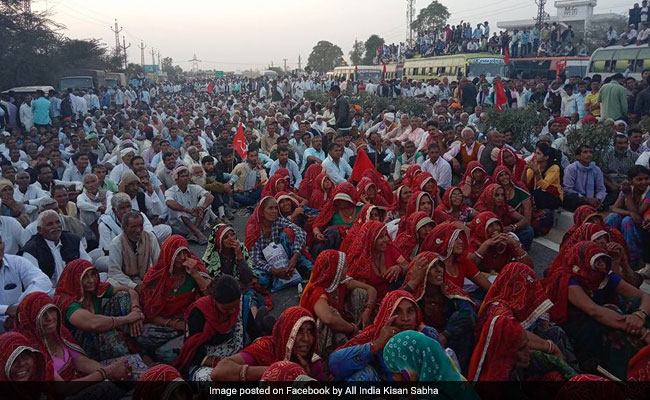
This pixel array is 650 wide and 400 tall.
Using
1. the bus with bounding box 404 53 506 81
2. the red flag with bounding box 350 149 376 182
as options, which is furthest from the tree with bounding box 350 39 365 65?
the red flag with bounding box 350 149 376 182

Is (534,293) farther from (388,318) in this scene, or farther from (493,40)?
(493,40)

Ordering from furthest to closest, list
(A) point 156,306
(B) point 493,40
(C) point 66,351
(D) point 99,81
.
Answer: (D) point 99,81
(B) point 493,40
(A) point 156,306
(C) point 66,351

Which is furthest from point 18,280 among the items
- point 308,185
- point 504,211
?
point 504,211

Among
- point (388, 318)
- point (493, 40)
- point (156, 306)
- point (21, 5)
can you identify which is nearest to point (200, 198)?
point (156, 306)

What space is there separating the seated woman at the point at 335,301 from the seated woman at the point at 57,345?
4.16 feet

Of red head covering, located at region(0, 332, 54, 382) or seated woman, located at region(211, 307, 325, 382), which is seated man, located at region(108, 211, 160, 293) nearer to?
red head covering, located at region(0, 332, 54, 382)

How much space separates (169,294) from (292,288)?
1681mm

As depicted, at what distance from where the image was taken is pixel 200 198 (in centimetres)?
757

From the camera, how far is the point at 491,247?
4660 millimetres

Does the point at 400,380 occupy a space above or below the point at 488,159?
below

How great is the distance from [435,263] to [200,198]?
4.61 meters

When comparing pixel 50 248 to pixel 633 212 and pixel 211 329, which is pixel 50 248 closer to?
pixel 211 329

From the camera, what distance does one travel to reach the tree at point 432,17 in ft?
180

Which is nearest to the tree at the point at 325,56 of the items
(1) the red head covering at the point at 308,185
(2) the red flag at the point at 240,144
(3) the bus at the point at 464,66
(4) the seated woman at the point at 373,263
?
(3) the bus at the point at 464,66
